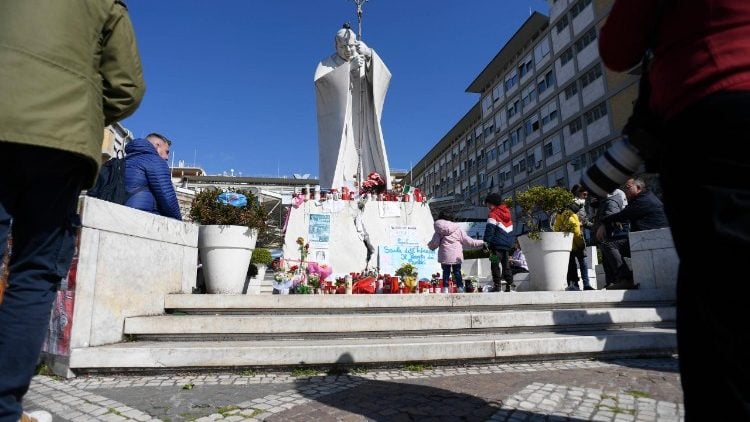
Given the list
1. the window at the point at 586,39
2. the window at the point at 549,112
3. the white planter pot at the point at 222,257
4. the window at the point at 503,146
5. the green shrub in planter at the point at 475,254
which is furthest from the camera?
the window at the point at 503,146

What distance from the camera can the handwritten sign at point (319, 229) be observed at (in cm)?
922

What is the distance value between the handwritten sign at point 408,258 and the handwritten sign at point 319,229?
49.1 inches

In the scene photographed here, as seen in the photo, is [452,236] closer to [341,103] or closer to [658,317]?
[658,317]

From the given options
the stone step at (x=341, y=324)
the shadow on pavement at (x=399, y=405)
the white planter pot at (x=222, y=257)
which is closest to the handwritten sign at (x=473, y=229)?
the white planter pot at (x=222, y=257)

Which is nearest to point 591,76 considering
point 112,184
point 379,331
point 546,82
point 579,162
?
point 546,82

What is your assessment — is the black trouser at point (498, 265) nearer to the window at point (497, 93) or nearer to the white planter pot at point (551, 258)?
the white planter pot at point (551, 258)

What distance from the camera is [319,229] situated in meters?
9.30

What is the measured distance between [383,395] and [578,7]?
40747 millimetres

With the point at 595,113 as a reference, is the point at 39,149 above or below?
below

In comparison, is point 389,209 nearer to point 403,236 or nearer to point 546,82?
point 403,236

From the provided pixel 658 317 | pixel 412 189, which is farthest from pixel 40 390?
pixel 412 189

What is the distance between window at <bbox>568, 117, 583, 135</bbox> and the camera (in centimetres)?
3502

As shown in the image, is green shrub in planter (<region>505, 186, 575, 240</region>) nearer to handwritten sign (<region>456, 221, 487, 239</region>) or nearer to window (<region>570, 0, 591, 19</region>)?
handwritten sign (<region>456, 221, 487, 239</region>)

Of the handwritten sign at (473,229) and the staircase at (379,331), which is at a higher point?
the handwritten sign at (473,229)
